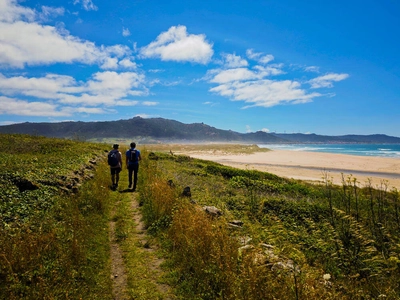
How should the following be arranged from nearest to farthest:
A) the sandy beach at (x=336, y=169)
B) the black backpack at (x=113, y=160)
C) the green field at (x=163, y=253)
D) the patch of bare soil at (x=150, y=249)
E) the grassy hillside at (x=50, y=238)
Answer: the green field at (x=163, y=253), the grassy hillside at (x=50, y=238), the patch of bare soil at (x=150, y=249), the black backpack at (x=113, y=160), the sandy beach at (x=336, y=169)

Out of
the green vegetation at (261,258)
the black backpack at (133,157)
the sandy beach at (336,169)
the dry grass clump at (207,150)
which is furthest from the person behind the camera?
the dry grass clump at (207,150)

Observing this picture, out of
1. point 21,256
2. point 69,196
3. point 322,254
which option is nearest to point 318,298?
point 322,254

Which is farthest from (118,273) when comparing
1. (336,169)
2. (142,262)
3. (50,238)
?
(336,169)

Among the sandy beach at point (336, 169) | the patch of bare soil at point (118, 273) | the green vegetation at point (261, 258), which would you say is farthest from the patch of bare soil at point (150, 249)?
the sandy beach at point (336, 169)

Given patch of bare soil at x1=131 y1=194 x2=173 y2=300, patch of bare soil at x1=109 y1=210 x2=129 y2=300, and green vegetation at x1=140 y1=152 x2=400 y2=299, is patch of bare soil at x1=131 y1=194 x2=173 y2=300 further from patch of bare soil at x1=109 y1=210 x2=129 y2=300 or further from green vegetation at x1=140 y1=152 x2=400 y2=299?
patch of bare soil at x1=109 y1=210 x2=129 y2=300

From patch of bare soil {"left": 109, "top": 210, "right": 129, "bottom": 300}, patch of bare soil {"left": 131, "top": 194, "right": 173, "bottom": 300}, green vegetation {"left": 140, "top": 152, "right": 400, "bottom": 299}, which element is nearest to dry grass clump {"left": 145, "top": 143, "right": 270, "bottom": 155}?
patch of bare soil {"left": 131, "top": 194, "right": 173, "bottom": 300}

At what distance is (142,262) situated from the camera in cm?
600

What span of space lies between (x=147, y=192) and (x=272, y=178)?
49.7 feet

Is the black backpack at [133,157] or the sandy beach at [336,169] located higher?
the black backpack at [133,157]

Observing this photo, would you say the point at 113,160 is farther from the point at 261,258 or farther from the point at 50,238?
the point at 261,258

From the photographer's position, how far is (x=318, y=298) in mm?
3506

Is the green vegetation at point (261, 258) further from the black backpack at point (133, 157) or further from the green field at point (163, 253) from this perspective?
the black backpack at point (133, 157)

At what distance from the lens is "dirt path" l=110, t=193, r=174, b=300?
16.0ft

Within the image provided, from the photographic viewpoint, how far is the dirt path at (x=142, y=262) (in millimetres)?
4879
